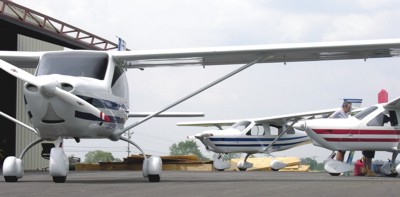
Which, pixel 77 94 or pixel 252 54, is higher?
pixel 252 54

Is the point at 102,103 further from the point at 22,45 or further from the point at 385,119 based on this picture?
the point at 22,45

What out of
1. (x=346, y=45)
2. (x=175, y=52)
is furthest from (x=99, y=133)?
(x=346, y=45)

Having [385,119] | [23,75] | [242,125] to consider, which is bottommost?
[385,119]

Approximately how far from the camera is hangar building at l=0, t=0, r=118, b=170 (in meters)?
27.1

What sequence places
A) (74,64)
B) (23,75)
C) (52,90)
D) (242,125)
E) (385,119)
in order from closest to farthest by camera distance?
(52,90) → (23,75) → (74,64) → (385,119) → (242,125)

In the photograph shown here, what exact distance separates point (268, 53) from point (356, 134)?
142 inches

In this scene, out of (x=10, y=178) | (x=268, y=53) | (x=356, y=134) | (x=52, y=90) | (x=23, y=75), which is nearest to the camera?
(x=52, y=90)

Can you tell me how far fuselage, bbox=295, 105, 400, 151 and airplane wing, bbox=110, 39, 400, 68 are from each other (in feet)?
7.21

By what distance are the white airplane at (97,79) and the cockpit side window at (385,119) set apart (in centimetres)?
243

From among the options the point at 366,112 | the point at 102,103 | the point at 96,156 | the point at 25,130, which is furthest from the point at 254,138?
the point at 96,156

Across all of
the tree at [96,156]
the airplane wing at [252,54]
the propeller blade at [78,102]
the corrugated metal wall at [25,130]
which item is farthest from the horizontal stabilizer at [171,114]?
the tree at [96,156]

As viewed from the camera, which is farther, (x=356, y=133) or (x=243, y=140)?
(x=243, y=140)

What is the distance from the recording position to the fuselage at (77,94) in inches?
429

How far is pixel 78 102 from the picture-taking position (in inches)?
433
